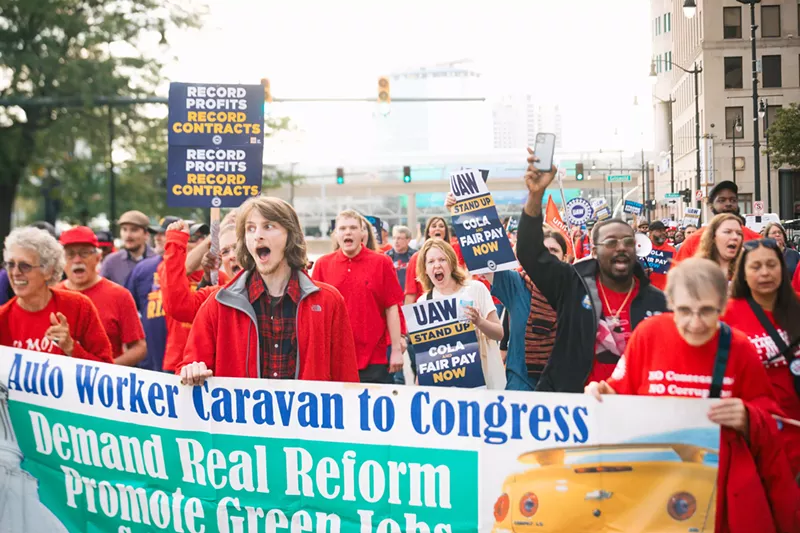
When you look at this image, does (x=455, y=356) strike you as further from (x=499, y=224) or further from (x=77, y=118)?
(x=77, y=118)

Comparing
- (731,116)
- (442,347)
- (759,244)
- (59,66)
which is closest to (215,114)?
(442,347)

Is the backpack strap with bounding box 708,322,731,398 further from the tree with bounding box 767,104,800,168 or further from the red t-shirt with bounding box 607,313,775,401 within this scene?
the tree with bounding box 767,104,800,168

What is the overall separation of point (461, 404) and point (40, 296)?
2746 mm

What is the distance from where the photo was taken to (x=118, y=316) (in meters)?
7.28

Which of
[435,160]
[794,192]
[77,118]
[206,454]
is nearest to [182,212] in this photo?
[77,118]

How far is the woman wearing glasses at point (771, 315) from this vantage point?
4.95 m

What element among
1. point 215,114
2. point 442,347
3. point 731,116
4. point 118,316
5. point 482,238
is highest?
point 731,116

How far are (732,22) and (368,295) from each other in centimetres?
3772

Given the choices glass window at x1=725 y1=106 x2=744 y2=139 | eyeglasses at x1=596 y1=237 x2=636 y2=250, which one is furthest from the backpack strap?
glass window at x1=725 y1=106 x2=744 y2=139

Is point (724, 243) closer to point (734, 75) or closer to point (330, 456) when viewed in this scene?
point (330, 456)

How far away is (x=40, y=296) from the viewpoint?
6.16 metres

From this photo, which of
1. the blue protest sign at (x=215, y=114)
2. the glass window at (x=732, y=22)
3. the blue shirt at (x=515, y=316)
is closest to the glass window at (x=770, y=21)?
the glass window at (x=732, y=22)

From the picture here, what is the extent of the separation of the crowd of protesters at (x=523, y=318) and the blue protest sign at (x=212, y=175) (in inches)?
28.4

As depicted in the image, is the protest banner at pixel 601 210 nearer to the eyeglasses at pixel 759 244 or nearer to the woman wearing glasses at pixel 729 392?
the eyeglasses at pixel 759 244
